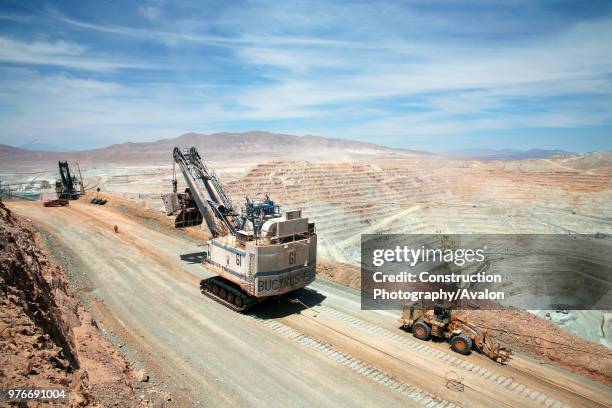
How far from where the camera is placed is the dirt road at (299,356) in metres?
9.45

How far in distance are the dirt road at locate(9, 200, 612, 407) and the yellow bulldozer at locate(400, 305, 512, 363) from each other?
313 millimetres

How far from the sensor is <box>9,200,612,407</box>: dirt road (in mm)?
9453

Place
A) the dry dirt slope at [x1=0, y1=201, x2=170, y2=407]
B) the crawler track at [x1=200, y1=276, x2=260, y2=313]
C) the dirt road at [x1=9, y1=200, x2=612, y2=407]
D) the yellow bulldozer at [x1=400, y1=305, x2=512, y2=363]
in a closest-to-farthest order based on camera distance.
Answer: the dry dirt slope at [x1=0, y1=201, x2=170, y2=407], the dirt road at [x1=9, y1=200, x2=612, y2=407], the yellow bulldozer at [x1=400, y1=305, x2=512, y2=363], the crawler track at [x1=200, y1=276, x2=260, y2=313]

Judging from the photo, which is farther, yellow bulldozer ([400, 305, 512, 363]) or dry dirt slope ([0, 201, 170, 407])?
yellow bulldozer ([400, 305, 512, 363])

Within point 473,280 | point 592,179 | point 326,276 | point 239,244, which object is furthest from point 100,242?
point 592,179

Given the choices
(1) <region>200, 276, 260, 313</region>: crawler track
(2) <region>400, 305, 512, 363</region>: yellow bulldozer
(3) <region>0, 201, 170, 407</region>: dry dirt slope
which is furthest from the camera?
(1) <region>200, 276, 260, 313</region>: crawler track

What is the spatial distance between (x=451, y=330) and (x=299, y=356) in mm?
4921

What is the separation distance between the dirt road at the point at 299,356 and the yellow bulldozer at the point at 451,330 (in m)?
0.31

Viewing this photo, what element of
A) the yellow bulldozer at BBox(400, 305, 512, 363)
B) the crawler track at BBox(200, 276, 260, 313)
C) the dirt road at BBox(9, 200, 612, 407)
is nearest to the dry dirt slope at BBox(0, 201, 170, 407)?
the dirt road at BBox(9, 200, 612, 407)

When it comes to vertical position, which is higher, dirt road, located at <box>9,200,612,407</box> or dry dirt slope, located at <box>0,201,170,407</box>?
dry dirt slope, located at <box>0,201,170,407</box>

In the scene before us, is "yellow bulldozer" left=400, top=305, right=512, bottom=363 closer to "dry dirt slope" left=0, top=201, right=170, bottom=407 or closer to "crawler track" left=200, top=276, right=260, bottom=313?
"crawler track" left=200, top=276, right=260, bottom=313

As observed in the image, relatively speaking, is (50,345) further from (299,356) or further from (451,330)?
(451,330)

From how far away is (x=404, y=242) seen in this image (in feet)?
109

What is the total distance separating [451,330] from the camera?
1188 cm
